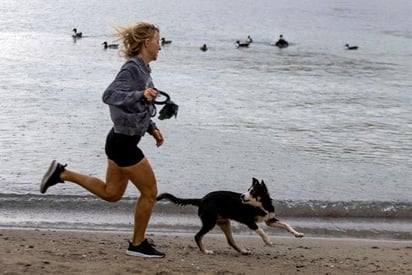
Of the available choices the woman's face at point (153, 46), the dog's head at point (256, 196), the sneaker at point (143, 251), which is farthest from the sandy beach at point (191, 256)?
the woman's face at point (153, 46)

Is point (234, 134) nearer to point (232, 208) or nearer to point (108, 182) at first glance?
point (232, 208)

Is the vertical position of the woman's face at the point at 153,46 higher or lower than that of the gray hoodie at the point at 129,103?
higher

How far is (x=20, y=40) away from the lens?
1951 inches

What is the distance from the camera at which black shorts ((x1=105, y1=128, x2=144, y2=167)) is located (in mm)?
6793

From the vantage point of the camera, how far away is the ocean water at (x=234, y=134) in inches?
450

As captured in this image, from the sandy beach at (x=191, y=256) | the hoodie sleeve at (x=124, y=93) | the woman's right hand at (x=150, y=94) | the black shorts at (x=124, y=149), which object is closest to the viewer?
the woman's right hand at (x=150, y=94)

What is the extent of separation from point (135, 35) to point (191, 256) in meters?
2.40

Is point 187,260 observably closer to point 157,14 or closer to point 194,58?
Answer: point 194,58

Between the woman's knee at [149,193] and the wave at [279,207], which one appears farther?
the wave at [279,207]

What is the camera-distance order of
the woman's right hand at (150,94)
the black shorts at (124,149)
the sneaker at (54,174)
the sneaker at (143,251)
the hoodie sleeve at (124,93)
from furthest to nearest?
the sneaker at (143,251) < the sneaker at (54,174) < the black shorts at (124,149) < the hoodie sleeve at (124,93) < the woman's right hand at (150,94)

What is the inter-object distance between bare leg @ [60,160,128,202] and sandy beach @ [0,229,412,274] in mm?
629

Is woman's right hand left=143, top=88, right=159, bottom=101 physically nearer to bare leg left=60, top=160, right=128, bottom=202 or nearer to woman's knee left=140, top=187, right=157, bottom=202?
bare leg left=60, top=160, right=128, bottom=202

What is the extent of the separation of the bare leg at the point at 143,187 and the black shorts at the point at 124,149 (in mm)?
51

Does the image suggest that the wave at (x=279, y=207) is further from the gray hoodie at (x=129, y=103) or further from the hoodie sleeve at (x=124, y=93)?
the hoodie sleeve at (x=124, y=93)
